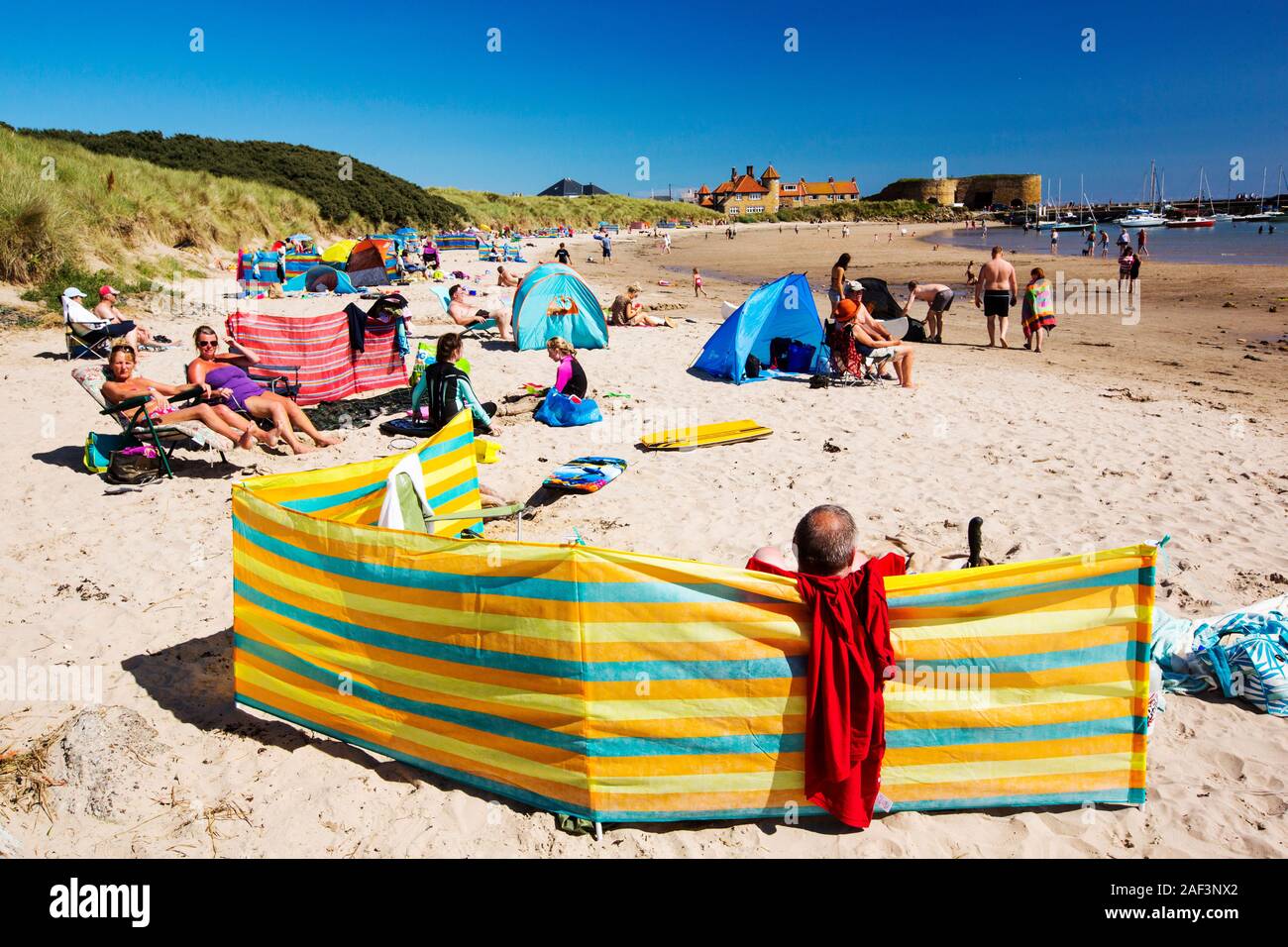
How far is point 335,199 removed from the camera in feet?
129

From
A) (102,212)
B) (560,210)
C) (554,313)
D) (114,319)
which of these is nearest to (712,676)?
(554,313)

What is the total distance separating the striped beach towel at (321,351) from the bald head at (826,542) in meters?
7.58

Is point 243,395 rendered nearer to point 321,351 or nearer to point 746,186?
point 321,351

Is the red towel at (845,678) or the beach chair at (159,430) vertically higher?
the beach chair at (159,430)

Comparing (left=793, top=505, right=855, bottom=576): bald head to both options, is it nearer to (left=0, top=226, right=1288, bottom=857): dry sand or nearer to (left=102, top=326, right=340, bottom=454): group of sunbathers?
(left=0, top=226, right=1288, bottom=857): dry sand

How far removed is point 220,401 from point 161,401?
47cm

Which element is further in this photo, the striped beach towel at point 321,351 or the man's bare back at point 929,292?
the man's bare back at point 929,292

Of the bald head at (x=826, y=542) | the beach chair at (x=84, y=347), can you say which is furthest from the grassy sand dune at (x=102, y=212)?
the bald head at (x=826, y=542)

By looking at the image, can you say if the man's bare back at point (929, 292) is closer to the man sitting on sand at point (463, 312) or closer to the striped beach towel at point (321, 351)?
the man sitting on sand at point (463, 312)

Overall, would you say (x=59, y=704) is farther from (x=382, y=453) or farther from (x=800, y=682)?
(x=382, y=453)

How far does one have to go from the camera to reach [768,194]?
113 meters

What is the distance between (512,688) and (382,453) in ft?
16.7

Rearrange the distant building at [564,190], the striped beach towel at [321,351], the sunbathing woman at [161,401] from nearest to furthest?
1. the sunbathing woman at [161,401]
2. the striped beach towel at [321,351]
3. the distant building at [564,190]

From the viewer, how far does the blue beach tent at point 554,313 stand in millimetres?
12328
